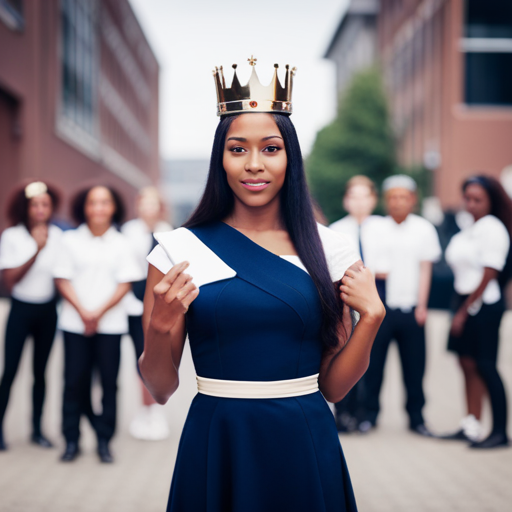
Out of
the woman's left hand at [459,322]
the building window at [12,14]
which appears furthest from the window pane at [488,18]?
the woman's left hand at [459,322]

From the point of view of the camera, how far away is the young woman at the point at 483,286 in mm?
5816

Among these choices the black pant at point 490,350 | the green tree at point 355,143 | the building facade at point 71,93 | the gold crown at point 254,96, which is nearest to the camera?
the gold crown at point 254,96

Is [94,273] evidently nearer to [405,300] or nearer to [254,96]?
[405,300]

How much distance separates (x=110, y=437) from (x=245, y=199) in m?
3.91

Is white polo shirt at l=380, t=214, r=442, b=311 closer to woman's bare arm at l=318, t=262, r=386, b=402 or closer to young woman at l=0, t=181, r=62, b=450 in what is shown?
young woman at l=0, t=181, r=62, b=450

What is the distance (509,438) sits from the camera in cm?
630

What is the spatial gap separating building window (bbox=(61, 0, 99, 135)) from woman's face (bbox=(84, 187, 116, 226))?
19626mm

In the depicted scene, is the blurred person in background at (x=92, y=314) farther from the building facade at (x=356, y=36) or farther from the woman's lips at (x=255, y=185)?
the building facade at (x=356, y=36)

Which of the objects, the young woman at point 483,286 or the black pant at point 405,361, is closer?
the young woman at point 483,286

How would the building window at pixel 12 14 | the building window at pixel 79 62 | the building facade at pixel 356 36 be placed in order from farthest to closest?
the building facade at pixel 356 36
the building window at pixel 79 62
the building window at pixel 12 14

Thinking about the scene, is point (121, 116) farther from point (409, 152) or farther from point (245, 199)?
point (245, 199)

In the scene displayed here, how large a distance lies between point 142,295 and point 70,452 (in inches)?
49.9

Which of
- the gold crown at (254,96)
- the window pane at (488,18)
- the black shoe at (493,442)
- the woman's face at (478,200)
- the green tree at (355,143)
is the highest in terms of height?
the window pane at (488,18)

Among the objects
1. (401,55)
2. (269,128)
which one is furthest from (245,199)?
(401,55)
